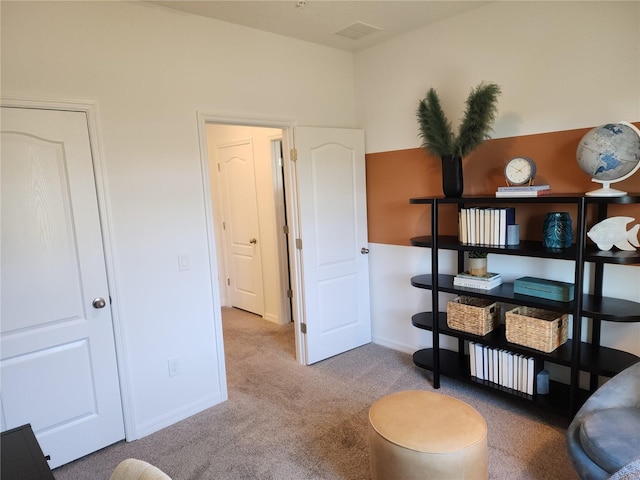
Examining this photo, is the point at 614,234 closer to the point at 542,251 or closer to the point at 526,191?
the point at 542,251

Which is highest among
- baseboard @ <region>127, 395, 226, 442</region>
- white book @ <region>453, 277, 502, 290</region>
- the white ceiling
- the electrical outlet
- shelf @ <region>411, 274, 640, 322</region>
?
the white ceiling

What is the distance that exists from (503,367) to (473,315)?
374mm

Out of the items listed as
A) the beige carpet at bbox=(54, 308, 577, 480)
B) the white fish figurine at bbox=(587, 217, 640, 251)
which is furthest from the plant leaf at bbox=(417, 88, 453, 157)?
the beige carpet at bbox=(54, 308, 577, 480)

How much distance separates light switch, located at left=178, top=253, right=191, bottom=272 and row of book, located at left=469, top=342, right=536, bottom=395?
202 cm

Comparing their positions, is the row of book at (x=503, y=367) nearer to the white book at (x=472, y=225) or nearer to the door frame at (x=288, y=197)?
the white book at (x=472, y=225)

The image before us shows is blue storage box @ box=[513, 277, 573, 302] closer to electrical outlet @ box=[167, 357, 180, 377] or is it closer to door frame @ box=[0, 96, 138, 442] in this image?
electrical outlet @ box=[167, 357, 180, 377]

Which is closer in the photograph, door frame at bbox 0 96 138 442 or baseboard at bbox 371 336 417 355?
door frame at bbox 0 96 138 442

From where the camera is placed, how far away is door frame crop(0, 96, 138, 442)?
7.36 ft

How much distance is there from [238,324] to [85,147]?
110 inches

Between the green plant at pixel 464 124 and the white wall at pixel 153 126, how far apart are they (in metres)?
1.20

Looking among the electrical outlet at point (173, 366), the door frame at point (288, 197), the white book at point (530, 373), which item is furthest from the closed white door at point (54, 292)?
the white book at point (530, 373)

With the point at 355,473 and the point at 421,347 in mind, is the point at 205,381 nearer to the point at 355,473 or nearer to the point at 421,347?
the point at 355,473

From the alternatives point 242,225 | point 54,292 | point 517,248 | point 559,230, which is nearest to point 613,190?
point 559,230

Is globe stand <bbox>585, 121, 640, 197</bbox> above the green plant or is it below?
below
